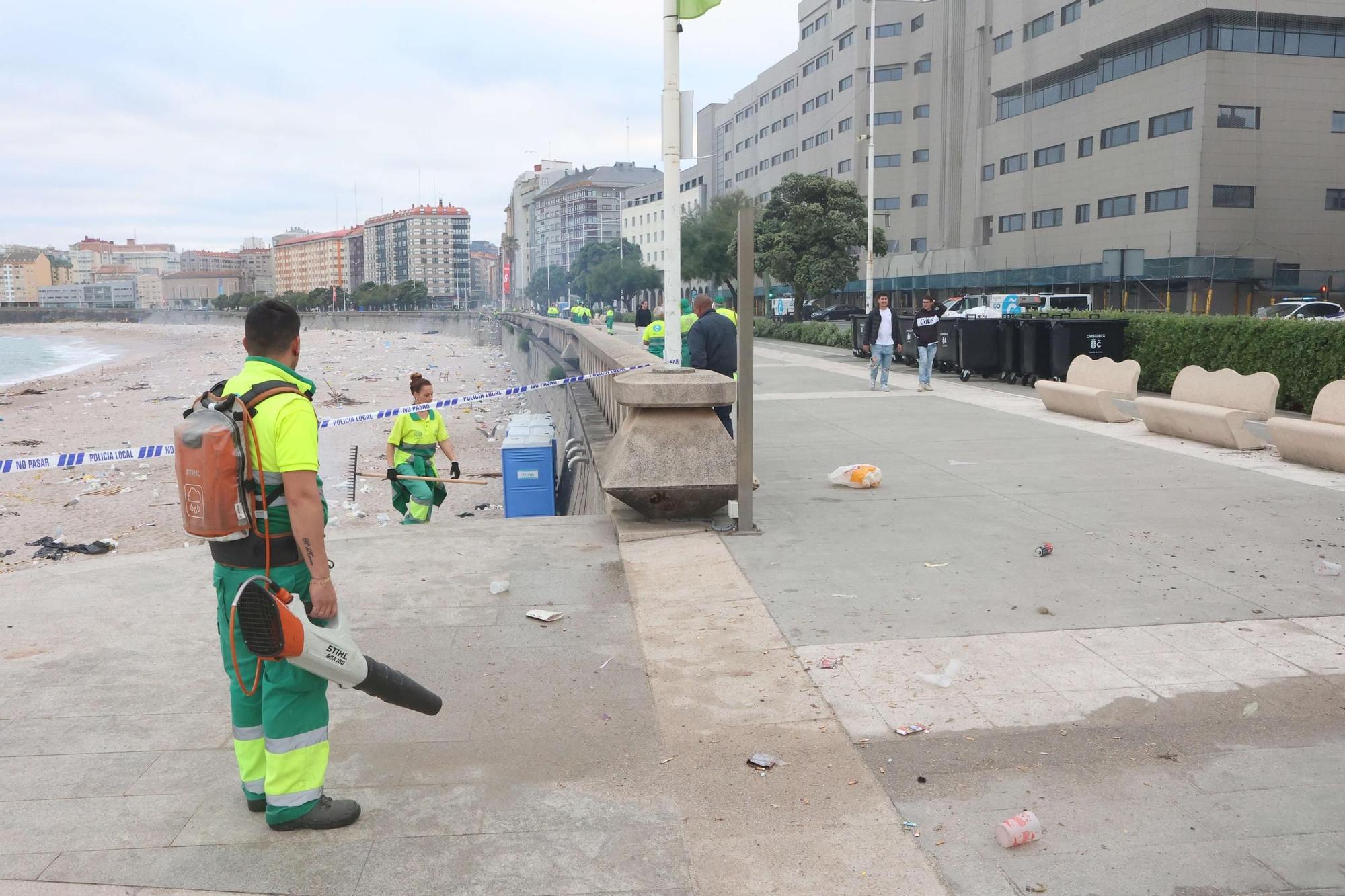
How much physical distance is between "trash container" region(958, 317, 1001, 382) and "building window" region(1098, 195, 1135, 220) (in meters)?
28.1

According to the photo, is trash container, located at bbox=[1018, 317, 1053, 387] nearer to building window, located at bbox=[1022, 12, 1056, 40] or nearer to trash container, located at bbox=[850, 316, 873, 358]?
trash container, located at bbox=[850, 316, 873, 358]

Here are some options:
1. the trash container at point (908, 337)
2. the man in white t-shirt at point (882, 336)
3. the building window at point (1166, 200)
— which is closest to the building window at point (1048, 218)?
the building window at point (1166, 200)

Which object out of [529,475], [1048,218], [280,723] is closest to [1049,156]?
[1048,218]

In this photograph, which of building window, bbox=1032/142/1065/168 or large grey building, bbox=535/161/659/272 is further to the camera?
large grey building, bbox=535/161/659/272

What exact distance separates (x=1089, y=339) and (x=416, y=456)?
40.1ft

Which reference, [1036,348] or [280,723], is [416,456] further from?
[1036,348]

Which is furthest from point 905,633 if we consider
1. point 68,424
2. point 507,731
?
point 68,424

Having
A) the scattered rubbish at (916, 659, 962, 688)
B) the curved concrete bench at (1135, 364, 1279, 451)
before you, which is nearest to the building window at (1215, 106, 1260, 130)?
the curved concrete bench at (1135, 364, 1279, 451)

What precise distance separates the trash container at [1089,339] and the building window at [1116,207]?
29.6 metres

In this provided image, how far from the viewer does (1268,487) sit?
8508 millimetres

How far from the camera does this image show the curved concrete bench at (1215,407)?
10.6 m

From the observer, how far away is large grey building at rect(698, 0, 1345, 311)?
1558 inches

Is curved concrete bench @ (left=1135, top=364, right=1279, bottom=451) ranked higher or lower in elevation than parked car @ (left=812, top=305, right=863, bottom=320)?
lower

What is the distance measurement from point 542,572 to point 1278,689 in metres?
3.99
